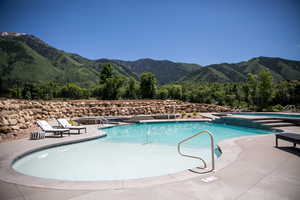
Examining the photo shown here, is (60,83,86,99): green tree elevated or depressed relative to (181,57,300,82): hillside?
depressed

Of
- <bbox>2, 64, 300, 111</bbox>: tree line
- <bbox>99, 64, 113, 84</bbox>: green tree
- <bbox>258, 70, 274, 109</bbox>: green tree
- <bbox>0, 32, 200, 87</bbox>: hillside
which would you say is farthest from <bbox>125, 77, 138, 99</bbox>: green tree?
<bbox>0, 32, 200, 87</bbox>: hillside

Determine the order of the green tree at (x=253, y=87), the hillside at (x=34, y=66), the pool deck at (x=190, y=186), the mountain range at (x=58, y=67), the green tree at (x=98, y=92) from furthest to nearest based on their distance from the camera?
the mountain range at (x=58, y=67)
the hillside at (x=34, y=66)
the green tree at (x=98, y=92)
the green tree at (x=253, y=87)
the pool deck at (x=190, y=186)

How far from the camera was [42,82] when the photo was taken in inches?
1992

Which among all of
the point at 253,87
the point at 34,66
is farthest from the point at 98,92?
the point at 253,87

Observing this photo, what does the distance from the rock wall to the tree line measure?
16.5 feet

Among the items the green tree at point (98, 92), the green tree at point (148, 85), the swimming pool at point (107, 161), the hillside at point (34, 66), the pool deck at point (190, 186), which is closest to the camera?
the pool deck at point (190, 186)

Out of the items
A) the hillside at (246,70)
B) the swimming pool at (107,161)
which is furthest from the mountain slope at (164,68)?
the swimming pool at (107,161)

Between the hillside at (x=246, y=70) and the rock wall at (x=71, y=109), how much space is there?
6008 centimetres

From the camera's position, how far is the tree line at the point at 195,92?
21.3 meters

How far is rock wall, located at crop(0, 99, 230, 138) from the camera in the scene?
8087 millimetres

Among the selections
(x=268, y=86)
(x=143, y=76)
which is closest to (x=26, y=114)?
(x=268, y=86)

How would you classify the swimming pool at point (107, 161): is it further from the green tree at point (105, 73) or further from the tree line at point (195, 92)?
the green tree at point (105, 73)

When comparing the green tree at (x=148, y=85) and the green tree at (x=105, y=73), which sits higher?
the green tree at (x=105, y=73)

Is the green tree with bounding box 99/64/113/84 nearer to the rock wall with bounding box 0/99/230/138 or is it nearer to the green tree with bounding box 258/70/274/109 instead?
the rock wall with bounding box 0/99/230/138
